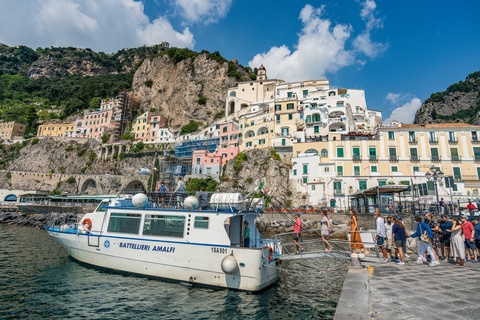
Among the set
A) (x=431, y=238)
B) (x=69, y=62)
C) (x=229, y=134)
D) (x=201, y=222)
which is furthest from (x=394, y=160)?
(x=69, y=62)

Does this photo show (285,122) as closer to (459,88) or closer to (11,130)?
(459,88)

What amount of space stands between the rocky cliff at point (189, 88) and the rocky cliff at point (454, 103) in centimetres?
6401

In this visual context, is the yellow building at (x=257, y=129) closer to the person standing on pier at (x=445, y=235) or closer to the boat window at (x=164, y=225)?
the person standing on pier at (x=445, y=235)

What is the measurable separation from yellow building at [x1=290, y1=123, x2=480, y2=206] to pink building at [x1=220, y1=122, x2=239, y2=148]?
56.2ft

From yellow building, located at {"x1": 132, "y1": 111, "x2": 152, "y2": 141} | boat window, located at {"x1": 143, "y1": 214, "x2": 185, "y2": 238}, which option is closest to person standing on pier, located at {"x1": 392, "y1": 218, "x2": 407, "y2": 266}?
boat window, located at {"x1": 143, "y1": 214, "x2": 185, "y2": 238}

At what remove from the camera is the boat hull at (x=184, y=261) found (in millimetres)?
8844

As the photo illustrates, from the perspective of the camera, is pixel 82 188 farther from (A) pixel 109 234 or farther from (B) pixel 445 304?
(B) pixel 445 304

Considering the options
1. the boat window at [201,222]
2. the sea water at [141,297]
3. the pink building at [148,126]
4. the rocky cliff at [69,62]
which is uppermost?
the rocky cliff at [69,62]

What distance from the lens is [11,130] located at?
247 feet

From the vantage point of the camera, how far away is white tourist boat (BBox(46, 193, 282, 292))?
8.94 m

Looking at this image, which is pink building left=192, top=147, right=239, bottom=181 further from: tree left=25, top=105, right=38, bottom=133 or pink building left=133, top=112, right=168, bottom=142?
tree left=25, top=105, right=38, bottom=133

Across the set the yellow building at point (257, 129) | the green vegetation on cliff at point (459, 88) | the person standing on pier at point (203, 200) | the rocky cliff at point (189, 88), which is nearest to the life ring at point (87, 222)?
the person standing on pier at point (203, 200)

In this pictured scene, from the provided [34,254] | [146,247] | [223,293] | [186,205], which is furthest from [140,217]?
[34,254]

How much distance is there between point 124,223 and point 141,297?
3848mm
